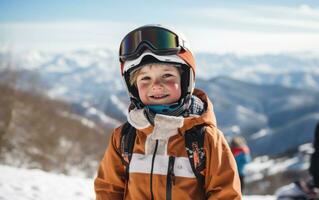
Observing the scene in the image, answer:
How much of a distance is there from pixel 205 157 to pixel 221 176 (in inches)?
5.5

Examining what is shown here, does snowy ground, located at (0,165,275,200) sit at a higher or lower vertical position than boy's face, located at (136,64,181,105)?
lower

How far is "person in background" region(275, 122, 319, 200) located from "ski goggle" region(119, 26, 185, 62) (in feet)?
11.0

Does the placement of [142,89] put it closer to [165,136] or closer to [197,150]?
[165,136]

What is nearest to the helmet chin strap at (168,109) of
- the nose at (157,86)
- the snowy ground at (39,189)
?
the nose at (157,86)

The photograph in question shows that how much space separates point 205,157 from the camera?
238 cm

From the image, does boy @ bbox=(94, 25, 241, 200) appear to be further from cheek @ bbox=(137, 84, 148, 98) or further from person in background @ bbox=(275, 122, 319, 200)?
person in background @ bbox=(275, 122, 319, 200)

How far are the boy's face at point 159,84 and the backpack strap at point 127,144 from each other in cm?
24

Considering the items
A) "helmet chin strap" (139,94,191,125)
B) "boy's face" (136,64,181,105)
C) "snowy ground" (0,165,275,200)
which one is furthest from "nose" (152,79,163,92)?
"snowy ground" (0,165,275,200)

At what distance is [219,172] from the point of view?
7.67 ft

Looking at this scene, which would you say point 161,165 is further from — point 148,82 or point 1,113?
point 1,113

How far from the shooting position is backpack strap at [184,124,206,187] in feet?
7.81

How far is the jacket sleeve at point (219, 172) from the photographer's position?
2.32 m

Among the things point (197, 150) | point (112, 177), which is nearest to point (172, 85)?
point (197, 150)

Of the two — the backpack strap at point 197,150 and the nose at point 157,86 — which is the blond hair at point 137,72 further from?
the backpack strap at point 197,150
